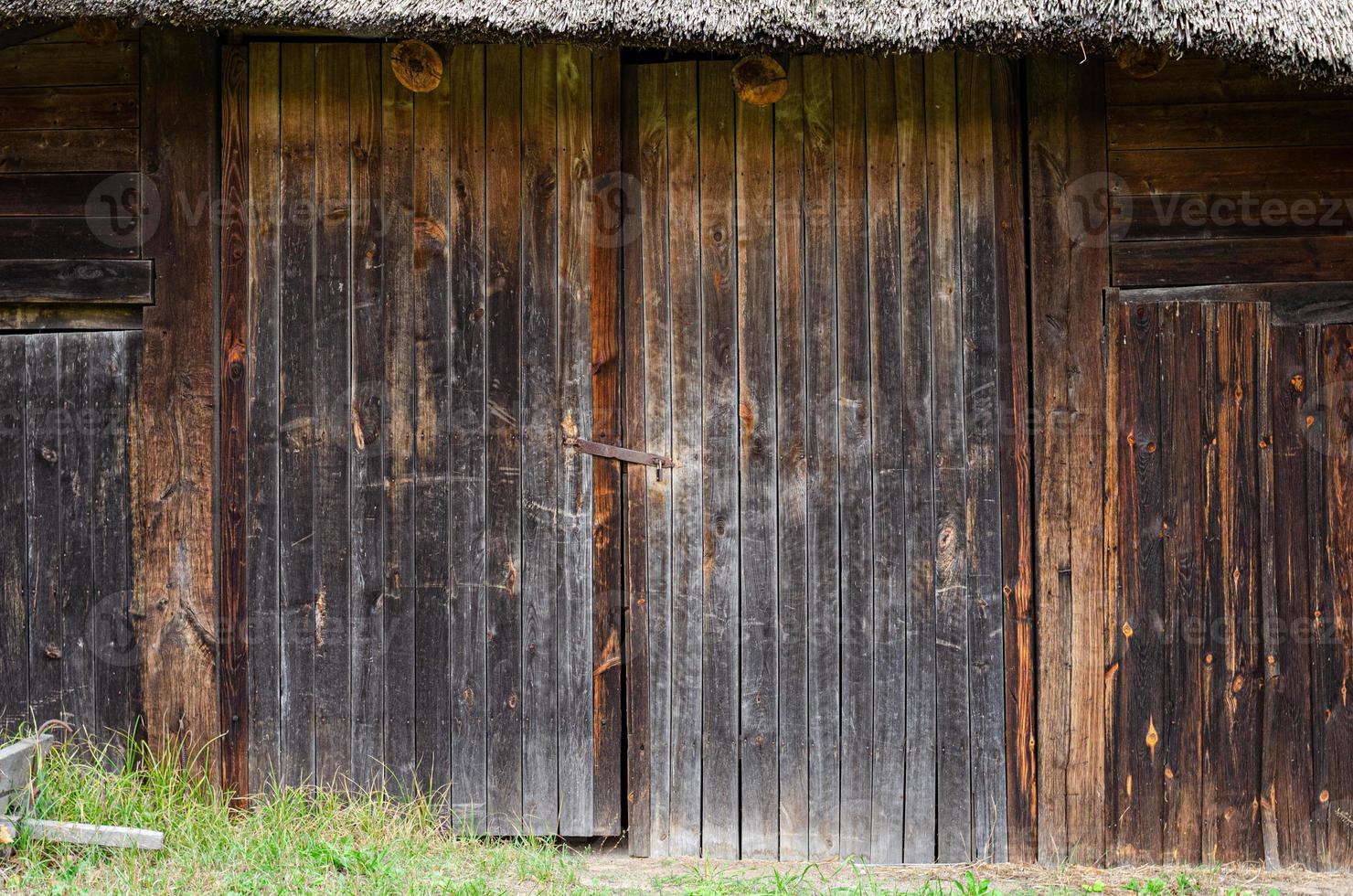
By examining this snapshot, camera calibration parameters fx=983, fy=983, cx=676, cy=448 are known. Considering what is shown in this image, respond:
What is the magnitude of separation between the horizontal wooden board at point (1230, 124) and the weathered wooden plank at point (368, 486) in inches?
101

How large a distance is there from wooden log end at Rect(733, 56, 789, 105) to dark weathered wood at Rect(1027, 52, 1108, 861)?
3.15 ft

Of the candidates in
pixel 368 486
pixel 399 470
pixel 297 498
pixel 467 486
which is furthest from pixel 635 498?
pixel 297 498

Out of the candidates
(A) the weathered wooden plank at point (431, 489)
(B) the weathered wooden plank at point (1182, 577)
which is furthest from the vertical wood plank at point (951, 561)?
(A) the weathered wooden plank at point (431, 489)

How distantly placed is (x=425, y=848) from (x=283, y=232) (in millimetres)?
2126

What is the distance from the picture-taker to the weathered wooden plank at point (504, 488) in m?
3.38

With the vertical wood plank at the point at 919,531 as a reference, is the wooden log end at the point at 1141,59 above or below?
above

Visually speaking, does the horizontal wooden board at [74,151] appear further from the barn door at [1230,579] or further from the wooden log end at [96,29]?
the barn door at [1230,579]

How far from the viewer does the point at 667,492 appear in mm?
3410

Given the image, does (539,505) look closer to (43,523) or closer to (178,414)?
(178,414)

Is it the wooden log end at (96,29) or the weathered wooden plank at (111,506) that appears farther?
→ the weathered wooden plank at (111,506)

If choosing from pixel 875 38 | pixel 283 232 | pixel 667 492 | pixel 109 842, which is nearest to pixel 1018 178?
pixel 875 38

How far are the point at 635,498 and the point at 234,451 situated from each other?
1394 millimetres

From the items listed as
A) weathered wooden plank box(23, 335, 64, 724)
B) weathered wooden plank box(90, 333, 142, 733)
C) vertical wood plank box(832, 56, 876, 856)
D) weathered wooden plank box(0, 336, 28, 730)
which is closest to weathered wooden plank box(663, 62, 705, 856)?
vertical wood plank box(832, 56, 876, 856)

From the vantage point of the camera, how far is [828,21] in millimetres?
2941
